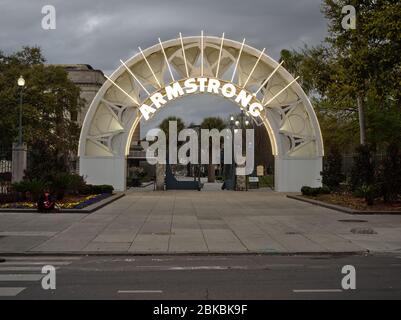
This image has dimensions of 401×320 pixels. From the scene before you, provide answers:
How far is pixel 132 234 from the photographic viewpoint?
18062mm

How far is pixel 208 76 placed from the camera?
43656 millimetres

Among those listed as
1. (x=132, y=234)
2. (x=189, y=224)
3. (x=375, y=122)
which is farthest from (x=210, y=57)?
(x=132, y=234)

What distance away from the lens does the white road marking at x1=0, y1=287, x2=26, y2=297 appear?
9.24 metres

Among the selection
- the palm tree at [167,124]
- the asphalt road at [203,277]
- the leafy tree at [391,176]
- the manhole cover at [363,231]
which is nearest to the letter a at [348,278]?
the asphalt road at [203,277]

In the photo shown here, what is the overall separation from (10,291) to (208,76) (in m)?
35.4

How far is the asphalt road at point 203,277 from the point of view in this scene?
938 cm

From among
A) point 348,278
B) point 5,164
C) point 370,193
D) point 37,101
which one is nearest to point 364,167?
point 370,193

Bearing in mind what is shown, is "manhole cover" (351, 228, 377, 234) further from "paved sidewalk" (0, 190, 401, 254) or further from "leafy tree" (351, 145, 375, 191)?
"leafy tree" (351, 145, 375, 191)

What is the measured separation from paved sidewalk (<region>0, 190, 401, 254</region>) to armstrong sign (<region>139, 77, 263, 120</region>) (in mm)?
17334

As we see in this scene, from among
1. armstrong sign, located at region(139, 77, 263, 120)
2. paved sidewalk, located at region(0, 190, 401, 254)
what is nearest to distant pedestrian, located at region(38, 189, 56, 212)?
paved sidewalk, located at region(0, 190, 401, 254)

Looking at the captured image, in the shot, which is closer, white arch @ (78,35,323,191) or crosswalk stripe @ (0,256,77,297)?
crosswalk stripe @ (0,256,77,297)

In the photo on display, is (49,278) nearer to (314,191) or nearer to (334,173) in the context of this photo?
(314,191)
